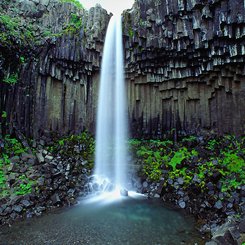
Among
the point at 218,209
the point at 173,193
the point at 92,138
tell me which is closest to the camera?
the point at 218,209

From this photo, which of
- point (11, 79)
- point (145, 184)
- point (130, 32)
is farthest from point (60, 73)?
point (145, 184)

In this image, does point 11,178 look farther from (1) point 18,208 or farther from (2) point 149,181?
(2) point 149,181

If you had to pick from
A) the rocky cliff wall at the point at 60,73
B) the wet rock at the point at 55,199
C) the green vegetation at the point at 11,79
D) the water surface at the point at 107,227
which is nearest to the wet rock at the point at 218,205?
the water surface at the point at 107,227

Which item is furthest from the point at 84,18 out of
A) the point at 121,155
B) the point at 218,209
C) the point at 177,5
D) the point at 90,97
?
the point at 218,209

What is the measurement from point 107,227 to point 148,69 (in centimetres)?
1088

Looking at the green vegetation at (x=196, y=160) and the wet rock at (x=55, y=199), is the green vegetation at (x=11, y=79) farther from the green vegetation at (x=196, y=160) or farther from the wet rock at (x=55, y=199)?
the green vegetation at (x=196, y=160)

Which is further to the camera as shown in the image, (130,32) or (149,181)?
(130,32)

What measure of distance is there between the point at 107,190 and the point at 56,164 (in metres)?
3.34

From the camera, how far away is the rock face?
1221cm

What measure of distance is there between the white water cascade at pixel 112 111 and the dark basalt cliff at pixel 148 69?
527mm

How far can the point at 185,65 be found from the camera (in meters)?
14.5

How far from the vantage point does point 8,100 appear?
14023 mm

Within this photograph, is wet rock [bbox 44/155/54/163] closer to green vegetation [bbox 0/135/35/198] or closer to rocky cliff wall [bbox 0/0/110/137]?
green vegetation [bbox 0/135/35/198]

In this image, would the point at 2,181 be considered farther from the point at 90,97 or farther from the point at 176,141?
the point at 176,141
